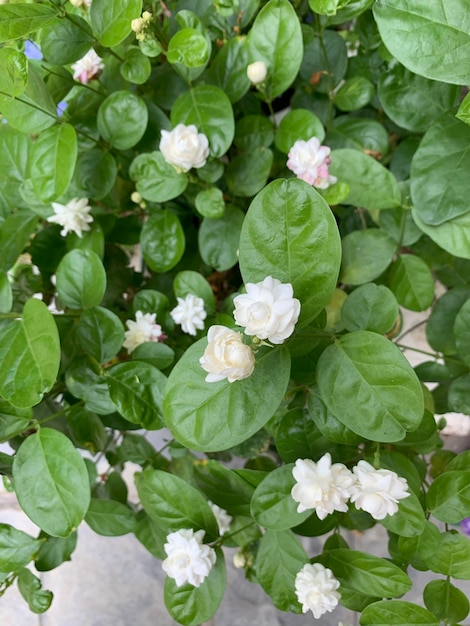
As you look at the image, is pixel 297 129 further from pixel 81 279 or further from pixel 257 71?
pixel 81 279

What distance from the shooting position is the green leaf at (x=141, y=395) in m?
0.67

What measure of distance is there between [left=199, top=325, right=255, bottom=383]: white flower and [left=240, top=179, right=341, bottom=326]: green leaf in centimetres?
8

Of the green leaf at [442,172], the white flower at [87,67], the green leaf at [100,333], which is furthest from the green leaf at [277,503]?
the white flower at [87,67]

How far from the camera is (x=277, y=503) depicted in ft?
2.04

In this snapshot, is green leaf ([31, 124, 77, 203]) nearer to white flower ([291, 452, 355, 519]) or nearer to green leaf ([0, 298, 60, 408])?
green leaf ([0, 298, 60, 408])

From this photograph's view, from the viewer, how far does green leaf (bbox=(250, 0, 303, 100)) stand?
2.29 ft

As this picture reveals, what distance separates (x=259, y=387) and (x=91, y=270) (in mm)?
317

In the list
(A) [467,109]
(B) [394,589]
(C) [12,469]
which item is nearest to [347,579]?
(B) [394,589]

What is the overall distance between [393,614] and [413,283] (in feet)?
1.32

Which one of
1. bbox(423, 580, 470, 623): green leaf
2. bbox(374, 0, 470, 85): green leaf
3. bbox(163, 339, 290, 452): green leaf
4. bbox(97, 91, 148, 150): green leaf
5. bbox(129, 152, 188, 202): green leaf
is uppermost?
bbox(374, 0, 470, 85): green leaf

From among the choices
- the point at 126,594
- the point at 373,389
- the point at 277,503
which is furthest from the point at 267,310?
the point at 126,594

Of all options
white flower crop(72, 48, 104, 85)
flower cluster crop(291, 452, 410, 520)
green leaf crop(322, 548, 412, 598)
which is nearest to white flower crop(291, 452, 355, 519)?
flower cluster crop(291, 452, 410, 520)

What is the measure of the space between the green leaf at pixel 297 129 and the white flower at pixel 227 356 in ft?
1.29

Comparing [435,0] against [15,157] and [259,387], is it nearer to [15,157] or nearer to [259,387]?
[259,387]
